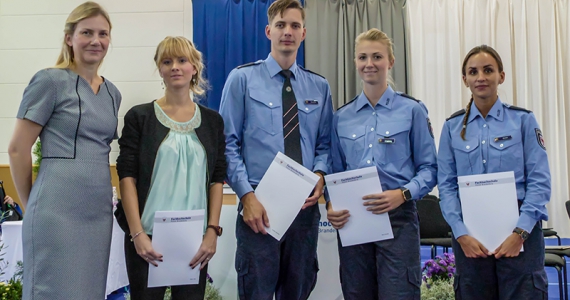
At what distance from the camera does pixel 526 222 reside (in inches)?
79.0

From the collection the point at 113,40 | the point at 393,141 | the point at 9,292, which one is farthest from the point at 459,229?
the point at 113,40

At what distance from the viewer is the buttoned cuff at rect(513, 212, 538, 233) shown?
200 centimetres

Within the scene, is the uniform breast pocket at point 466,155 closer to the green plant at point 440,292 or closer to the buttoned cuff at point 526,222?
the buttoned cuff at point 526,222

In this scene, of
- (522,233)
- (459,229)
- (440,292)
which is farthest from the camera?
(440,292)

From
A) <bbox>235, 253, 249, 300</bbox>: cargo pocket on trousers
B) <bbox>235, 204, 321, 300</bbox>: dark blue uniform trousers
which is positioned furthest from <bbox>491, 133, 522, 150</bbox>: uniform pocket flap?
<bbox>235, 253, 249, 300</bbox>: cargo pocket on trousers

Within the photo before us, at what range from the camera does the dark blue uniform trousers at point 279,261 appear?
202 centimetres

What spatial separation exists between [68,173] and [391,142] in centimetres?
136

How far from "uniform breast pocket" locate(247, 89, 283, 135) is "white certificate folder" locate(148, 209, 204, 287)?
0.52 metres

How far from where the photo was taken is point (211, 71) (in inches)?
270

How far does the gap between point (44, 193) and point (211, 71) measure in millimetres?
5328

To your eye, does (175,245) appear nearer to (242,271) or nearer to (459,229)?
(242,271)

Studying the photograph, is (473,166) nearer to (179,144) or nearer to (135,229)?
(179,144)

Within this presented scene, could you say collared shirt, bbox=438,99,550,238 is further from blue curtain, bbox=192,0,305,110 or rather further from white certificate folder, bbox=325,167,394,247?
blue curtain, bbox=192,0,305,110

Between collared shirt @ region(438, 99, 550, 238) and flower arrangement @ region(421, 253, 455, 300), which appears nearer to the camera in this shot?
collared shirt @ region(438, 99, 550, 238)
